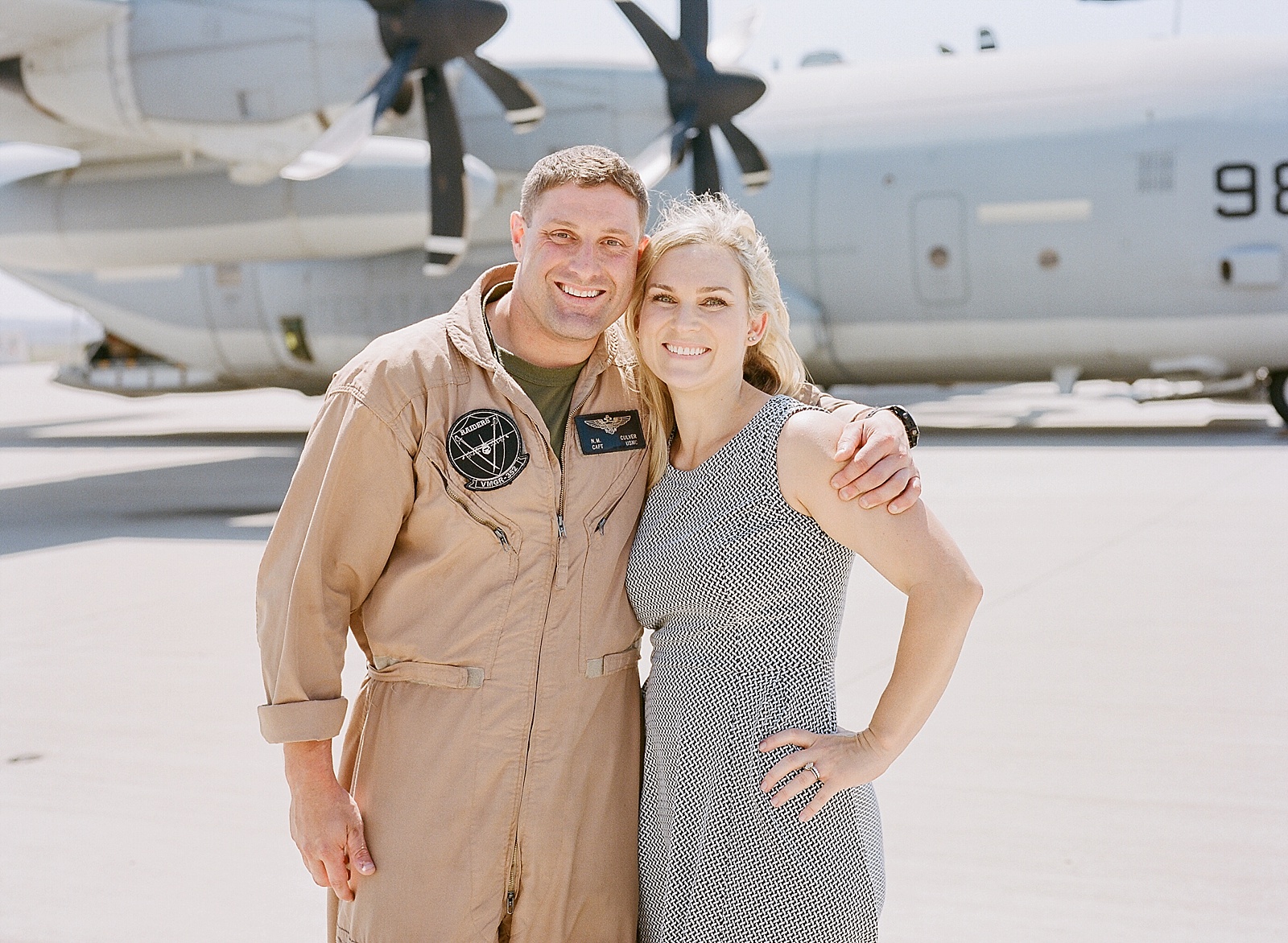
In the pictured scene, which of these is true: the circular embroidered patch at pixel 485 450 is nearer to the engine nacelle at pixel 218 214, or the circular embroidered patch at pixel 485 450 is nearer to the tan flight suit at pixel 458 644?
the tan flight suit at pixel 458 644

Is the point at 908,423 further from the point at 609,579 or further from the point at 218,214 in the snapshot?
the point at 218,214

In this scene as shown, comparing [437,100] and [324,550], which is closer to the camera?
[324,550]

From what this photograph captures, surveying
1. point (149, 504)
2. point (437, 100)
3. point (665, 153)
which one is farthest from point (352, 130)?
point (149, 504)

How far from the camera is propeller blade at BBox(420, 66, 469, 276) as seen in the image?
10.8 m

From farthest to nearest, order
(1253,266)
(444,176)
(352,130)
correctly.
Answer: (1253,266) < (444,176) < (352,130)

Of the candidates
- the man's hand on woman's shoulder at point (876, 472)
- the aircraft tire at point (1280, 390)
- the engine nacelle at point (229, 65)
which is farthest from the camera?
the aircraft tire at point (1280, 390)

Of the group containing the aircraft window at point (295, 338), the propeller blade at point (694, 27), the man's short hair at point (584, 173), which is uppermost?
the propeller blade at point (694, 27)

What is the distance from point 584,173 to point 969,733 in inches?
113

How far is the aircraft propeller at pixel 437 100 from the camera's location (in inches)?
390

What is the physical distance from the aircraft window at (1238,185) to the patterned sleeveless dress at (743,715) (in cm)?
1176

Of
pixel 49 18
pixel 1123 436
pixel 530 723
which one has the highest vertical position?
pixel 49 18

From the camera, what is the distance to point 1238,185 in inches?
473

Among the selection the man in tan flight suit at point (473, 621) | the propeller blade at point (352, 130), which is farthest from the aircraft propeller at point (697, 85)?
the man in tan flight suit at point (473, 621)

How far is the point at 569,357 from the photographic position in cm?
215
